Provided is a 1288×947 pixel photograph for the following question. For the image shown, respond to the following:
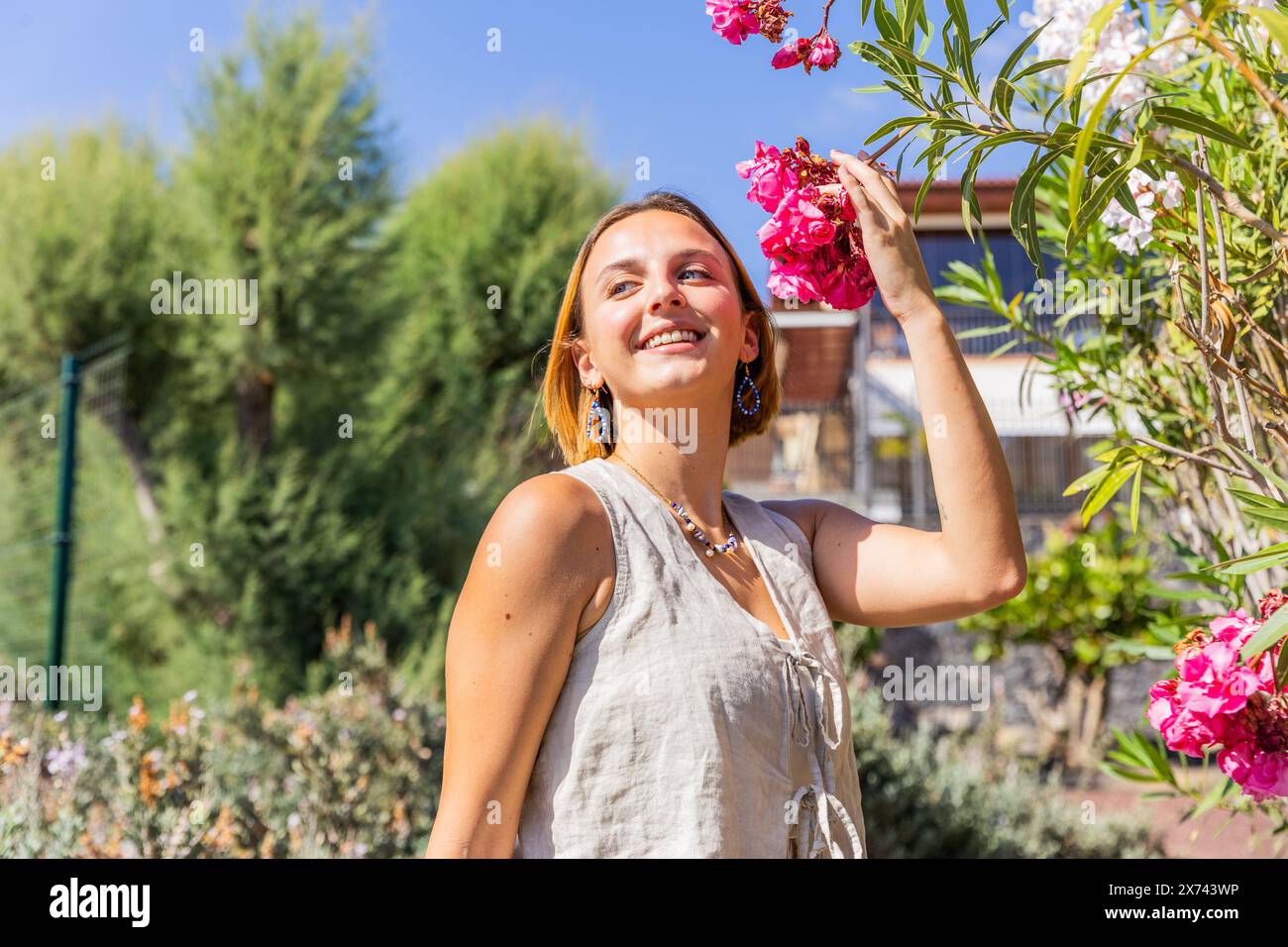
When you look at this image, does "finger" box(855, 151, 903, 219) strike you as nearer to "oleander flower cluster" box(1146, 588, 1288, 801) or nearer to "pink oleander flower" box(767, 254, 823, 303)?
"pink oleander flower" box(767, 254, 823, 303)

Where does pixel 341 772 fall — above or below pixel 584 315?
below

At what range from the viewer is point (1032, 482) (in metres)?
13.8

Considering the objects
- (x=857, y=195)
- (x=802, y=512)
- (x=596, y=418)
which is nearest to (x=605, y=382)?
(x=596, y=418)

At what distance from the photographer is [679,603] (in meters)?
1.44

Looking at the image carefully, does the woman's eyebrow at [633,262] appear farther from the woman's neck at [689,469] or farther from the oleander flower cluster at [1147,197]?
the oleander flower cluster at [1147,197]

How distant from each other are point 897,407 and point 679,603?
1242cm

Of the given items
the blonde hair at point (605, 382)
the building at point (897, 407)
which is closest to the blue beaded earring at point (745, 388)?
the blonde hair at point (605, 382)

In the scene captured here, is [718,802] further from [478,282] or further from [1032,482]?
[1032,482]

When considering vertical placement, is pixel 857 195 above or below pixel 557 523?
above

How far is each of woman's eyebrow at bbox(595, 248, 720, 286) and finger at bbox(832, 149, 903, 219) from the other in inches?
10.4

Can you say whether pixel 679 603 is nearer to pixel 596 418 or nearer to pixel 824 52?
pixel 596 418

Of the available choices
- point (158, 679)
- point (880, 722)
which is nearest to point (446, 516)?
point (158, 679)
